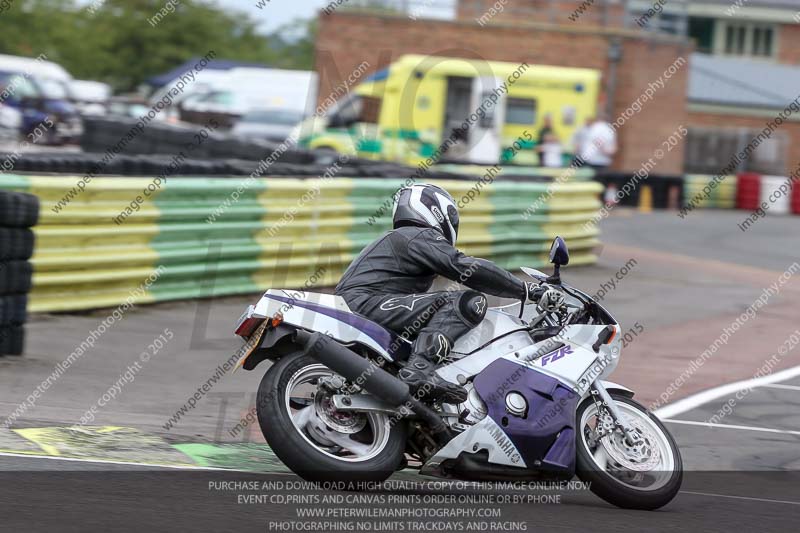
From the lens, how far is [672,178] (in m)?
31.8

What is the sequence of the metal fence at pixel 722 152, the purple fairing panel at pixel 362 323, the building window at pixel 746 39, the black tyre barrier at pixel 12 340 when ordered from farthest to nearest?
the building window at pixel 746 39, the metal fence at pixel 722 152, the black tyre barrier at pixel 12 340, the purple fairing panel at pixel 362 323

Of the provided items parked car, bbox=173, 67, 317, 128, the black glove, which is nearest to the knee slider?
the black glove

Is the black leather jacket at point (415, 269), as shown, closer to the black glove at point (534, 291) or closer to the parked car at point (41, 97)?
the black glove at point (534, 291)

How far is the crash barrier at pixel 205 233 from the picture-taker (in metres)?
11.6

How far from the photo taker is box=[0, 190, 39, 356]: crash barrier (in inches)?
365

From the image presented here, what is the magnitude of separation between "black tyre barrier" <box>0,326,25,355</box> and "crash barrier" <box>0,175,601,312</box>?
1.84 metres

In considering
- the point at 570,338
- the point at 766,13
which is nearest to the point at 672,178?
the point at 570,338

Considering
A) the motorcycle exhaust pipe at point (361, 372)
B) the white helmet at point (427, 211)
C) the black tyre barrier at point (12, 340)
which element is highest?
the white helmet at point (427, 211)

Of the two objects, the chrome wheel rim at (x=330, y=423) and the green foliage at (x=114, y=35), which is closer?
the chrome wheel rim at (x=330, y=423)

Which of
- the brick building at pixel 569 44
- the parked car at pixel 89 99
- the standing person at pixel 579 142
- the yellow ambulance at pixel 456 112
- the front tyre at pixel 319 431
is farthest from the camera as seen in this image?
the brick building at pixel 569 44

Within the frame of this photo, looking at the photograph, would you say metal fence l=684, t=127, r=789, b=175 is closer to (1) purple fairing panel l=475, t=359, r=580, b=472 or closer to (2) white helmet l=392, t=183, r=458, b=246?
(2) white helmet l=392, t=183, r=458, b=246

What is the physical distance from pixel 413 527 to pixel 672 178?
27223 mm

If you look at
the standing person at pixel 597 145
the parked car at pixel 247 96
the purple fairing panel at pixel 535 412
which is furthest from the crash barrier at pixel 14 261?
the parked car at pixel 247 96

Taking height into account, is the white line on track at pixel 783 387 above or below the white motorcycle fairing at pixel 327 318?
below
